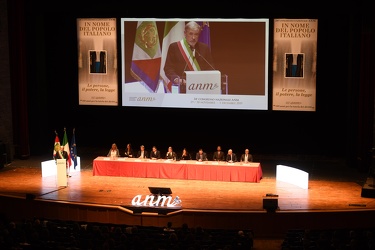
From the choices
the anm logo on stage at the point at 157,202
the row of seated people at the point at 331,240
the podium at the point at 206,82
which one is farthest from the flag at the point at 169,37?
the row of seated people at the point at 331,240

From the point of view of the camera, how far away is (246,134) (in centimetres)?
2320

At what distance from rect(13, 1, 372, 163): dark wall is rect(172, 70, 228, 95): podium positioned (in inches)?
28.2

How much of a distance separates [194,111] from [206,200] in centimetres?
546

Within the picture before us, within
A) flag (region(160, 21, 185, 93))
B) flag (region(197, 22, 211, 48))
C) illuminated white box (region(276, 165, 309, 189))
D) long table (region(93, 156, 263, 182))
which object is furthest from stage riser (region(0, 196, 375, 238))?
flag (region(197, 22, 211, 48))

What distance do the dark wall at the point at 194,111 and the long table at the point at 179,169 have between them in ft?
9.81

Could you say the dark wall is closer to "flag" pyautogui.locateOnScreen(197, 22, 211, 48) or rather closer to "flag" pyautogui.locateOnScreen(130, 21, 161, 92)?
"flag" pyautogui.locateOnScreen(197, 22, 211, 48)

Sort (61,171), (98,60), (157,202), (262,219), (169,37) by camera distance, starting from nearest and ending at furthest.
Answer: (262,219), (157,202), (61,171), (169,37), (98,60)

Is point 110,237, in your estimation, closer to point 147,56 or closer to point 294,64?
point 147,56

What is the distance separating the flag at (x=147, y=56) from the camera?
22.6m

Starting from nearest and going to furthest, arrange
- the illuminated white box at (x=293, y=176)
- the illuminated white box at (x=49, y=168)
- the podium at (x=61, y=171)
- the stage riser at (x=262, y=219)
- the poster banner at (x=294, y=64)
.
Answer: the stage riser at (x=262, y=219), the illuminated white box at (x=293, y=176), the podium at (x=61, y=171), the illuminated white box at (x=49, y=168), the poster banner at (x=294, y=64)

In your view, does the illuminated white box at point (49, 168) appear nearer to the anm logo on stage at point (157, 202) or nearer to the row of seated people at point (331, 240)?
the anm logo on stage at point (157, 202)

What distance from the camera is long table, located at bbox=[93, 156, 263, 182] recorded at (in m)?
20.0

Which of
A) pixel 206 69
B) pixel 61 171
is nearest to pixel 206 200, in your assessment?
pixel 61 171

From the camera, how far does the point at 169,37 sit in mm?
22469
